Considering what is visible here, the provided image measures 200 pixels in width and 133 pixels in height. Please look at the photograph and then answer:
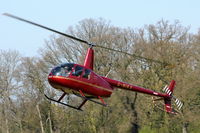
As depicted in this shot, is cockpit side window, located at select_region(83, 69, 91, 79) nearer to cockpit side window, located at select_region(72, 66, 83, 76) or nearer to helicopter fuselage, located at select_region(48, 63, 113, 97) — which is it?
helicopter fuselage, located at select_region(48, 63, 113, 97)

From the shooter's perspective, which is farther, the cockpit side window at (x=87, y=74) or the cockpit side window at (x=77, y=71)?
the cockpit side window at (x=87, y=74)

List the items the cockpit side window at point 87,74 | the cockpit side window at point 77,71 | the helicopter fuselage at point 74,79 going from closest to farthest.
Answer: the helicopter fuselage at point 74,79, the cockpit side window at point 77,71, the cockpit side window at point 87,74

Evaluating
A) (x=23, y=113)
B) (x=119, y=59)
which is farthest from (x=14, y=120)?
(x=119, y=59)

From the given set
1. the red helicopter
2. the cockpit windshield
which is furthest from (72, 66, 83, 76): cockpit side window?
the cockpit windshield

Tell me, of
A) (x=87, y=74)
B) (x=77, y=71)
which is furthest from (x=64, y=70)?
(x=87, y=74)

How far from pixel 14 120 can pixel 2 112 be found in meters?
2.34

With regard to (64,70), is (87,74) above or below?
below

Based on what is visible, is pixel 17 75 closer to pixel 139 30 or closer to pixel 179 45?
pixel 139 30

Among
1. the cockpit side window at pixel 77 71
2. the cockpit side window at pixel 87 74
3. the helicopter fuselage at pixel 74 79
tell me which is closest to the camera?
the helicopter fuselage at pixel 74 79

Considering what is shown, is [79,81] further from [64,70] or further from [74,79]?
[64,70]

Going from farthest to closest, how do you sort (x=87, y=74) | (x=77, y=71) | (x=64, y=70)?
1. (x=87, y=74)
2. (x=77, y=71)
3. (x=64, y=70)

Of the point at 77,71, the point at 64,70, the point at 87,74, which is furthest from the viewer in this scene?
the point at 87,74

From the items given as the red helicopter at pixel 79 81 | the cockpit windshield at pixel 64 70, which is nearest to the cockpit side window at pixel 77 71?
the red helicopter at pixel 79 81

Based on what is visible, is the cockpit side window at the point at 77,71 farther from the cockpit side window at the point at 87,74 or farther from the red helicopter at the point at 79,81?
the cockpit side window at the point at 87,74
